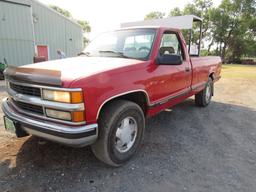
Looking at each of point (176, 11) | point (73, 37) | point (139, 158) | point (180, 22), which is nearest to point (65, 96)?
point (139, 158)

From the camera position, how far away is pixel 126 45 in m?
3.36

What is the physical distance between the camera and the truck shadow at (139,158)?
240 cm

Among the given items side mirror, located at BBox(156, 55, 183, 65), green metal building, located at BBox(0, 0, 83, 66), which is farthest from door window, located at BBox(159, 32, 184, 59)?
green metal building, located at BBox(0, 0, 83, 66)

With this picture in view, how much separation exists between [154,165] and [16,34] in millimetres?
12575

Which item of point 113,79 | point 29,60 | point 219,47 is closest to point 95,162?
point 113,79

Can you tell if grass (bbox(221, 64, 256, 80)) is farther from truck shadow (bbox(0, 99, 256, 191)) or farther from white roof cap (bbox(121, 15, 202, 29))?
truck shadow (bbox(0, 99, 256, 191))

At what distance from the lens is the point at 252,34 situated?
39438 millimetres

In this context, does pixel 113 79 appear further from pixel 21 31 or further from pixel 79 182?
pixel 21 31

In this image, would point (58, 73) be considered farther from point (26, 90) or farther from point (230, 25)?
point (230, 25)

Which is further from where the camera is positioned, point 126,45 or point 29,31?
point 29,31

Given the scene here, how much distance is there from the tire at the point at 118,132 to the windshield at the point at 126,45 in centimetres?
92

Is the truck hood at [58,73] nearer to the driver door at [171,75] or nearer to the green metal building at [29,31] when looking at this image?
the driver door at [171,75]

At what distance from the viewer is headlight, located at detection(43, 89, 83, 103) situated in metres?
2.02

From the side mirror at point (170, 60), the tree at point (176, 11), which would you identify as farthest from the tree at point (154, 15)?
the side mirror at point (170, 60)
